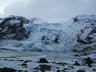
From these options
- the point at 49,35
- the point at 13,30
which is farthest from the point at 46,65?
the point at 13,30

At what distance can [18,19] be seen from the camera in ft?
380

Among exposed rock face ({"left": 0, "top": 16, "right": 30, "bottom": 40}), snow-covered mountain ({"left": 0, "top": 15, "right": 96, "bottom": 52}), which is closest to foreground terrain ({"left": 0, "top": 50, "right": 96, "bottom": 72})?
snow-covered mountain ({"left": 0, "top": 15, "right": 96, "bottom": 52})

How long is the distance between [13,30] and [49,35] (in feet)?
94.8

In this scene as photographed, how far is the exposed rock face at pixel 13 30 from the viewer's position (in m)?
103

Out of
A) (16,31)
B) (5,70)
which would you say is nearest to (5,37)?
(16,31)

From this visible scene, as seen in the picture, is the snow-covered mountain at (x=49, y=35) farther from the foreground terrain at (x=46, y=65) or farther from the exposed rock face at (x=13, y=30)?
the foreground terrain at (x=46, y=65)

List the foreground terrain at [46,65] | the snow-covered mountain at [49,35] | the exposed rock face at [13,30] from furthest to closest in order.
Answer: the exposed rock face at [13,30]
the snow-covered mountain at [49,35]
the foreground terrain at [46,65]

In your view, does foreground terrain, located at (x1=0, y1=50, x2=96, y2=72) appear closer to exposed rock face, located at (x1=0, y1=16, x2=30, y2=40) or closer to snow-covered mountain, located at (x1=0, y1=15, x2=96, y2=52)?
snow-covered mountain, located at (x1=0, y1=15, x2=96, y2=52)

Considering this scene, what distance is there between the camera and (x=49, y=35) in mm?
96625

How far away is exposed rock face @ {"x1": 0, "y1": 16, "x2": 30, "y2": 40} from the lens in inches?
4046

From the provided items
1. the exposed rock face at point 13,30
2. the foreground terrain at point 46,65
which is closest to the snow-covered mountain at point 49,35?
the exposed rock face at point 13,30

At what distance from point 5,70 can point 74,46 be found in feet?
240

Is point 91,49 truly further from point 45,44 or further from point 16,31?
point 16,31

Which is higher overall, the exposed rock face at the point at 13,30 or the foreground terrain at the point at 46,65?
the exposed rock face at the point at 13,30
